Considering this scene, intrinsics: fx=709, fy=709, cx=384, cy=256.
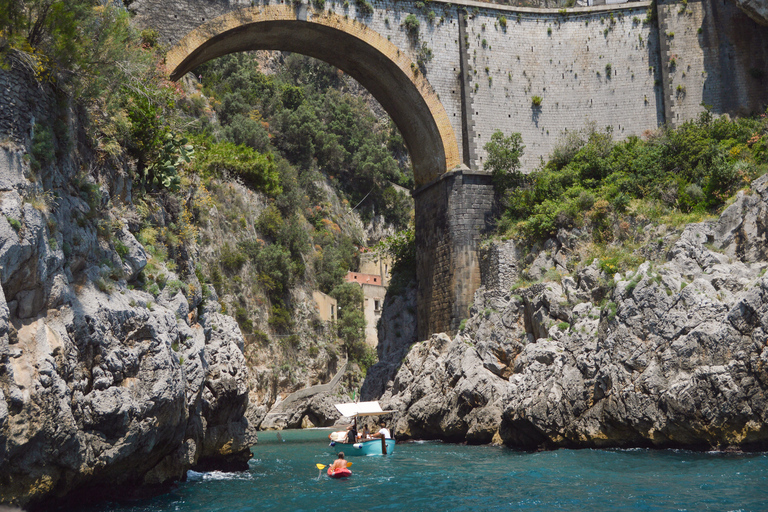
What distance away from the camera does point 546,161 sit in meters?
25.5

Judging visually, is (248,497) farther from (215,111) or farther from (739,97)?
(215,111)

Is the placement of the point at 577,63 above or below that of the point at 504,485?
above

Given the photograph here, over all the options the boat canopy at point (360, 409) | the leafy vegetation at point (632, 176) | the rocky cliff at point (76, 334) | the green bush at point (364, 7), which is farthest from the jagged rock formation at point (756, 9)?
the rocky cliff at point (76, 334)

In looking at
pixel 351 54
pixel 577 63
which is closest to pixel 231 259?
pixel 351 54

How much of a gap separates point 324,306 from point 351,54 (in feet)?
77.2

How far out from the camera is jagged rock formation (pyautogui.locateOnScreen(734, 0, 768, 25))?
22719 millimetres

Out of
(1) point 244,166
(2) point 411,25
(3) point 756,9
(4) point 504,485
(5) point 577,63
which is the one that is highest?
(2) point 411,25

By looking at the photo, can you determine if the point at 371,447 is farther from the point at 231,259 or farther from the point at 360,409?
the point at 231,259

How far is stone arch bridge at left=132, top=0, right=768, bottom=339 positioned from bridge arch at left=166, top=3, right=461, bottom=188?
50mm

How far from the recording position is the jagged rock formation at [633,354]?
15.0 meters

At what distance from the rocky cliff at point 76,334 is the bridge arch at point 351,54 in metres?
11.2

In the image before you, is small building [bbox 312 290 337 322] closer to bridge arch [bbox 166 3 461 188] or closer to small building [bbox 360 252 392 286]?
small building [bbox 360 252 392 286]

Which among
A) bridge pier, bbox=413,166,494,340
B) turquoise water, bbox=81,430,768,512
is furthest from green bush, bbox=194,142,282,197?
turquoise water, bbox=81,430,768,512

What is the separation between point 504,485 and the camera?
13.5 m
